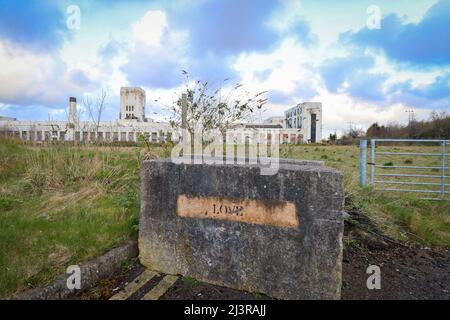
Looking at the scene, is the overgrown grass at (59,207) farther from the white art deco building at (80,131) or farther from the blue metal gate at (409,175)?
the blue metal gate at (409,175)

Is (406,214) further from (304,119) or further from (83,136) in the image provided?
(304,119)

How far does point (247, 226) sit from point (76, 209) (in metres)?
2.70

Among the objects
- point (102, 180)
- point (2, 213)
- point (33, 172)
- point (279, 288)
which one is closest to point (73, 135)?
point (33, 172)

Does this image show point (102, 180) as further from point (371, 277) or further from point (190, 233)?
point (371, 277)

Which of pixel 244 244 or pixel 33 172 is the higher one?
pixel 33 172

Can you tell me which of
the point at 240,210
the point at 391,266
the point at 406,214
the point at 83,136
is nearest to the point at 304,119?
the point at 406,214

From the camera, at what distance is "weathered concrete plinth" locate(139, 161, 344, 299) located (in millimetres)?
2418

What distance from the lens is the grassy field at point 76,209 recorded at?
9.13ft

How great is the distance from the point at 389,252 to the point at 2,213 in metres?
5.49

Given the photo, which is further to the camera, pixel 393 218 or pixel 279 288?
pixel 393 218

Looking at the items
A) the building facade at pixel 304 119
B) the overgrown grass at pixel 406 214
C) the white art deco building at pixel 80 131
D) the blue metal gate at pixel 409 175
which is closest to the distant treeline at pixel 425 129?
the building facade at pixel 304 119

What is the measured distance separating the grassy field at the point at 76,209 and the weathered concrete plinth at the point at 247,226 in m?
0.83

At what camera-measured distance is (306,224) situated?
8.05 feet

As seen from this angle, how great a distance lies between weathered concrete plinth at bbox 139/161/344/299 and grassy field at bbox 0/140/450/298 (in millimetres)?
834
